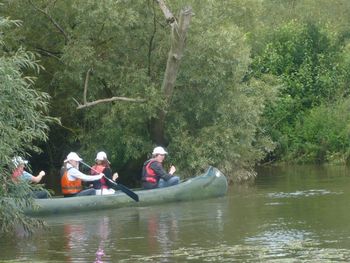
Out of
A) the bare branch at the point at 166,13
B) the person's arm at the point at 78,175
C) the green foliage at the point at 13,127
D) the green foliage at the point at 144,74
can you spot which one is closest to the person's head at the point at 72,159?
the person's arm at the point at 78,175

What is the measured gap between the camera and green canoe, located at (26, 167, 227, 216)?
1831 centimetres

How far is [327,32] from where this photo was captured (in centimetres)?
3666

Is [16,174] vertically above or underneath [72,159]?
underneath

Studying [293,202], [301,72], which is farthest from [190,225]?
[301,72]

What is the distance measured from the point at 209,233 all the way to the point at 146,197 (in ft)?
15.2

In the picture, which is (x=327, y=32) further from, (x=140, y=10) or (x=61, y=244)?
(x=61, y=244)

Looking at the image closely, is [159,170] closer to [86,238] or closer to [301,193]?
[301,193]

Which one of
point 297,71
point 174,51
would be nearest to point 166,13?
point 174,51

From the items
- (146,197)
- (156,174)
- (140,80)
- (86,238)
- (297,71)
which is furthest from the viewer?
(297,71)

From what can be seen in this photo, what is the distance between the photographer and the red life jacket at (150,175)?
68.1ft

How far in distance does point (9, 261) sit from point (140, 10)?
1161 cm

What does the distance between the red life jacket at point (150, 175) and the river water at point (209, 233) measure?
3.33 feet

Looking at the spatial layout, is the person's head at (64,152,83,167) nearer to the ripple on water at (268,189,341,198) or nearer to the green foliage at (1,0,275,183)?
the green foliage at (1,0,275,183)

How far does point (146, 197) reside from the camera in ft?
64.8
